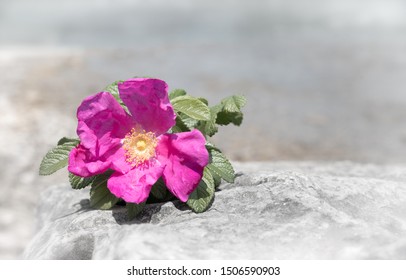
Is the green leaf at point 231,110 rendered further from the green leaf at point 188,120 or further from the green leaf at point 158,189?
the green leaf at point 158,189

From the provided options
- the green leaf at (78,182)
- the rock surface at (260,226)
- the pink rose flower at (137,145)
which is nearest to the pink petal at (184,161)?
the pink rose flower at (137,145)

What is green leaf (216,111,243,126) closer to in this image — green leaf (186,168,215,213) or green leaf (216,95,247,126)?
green leaf (216,95,247,126)

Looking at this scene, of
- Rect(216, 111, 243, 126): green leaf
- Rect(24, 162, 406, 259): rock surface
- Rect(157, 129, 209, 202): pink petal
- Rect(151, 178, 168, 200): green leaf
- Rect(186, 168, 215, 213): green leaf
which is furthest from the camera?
Rect(216, 111, 243, 126): green leaf

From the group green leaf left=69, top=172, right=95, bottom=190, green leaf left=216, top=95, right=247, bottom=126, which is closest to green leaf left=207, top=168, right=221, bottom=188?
green leaf left=216, top=95, right=247, bottom=126

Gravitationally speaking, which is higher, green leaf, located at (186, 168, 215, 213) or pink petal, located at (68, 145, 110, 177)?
pink petal, located at (68, 145, 110, 177)

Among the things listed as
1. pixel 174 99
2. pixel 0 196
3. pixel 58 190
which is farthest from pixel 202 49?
pixel 174 99
